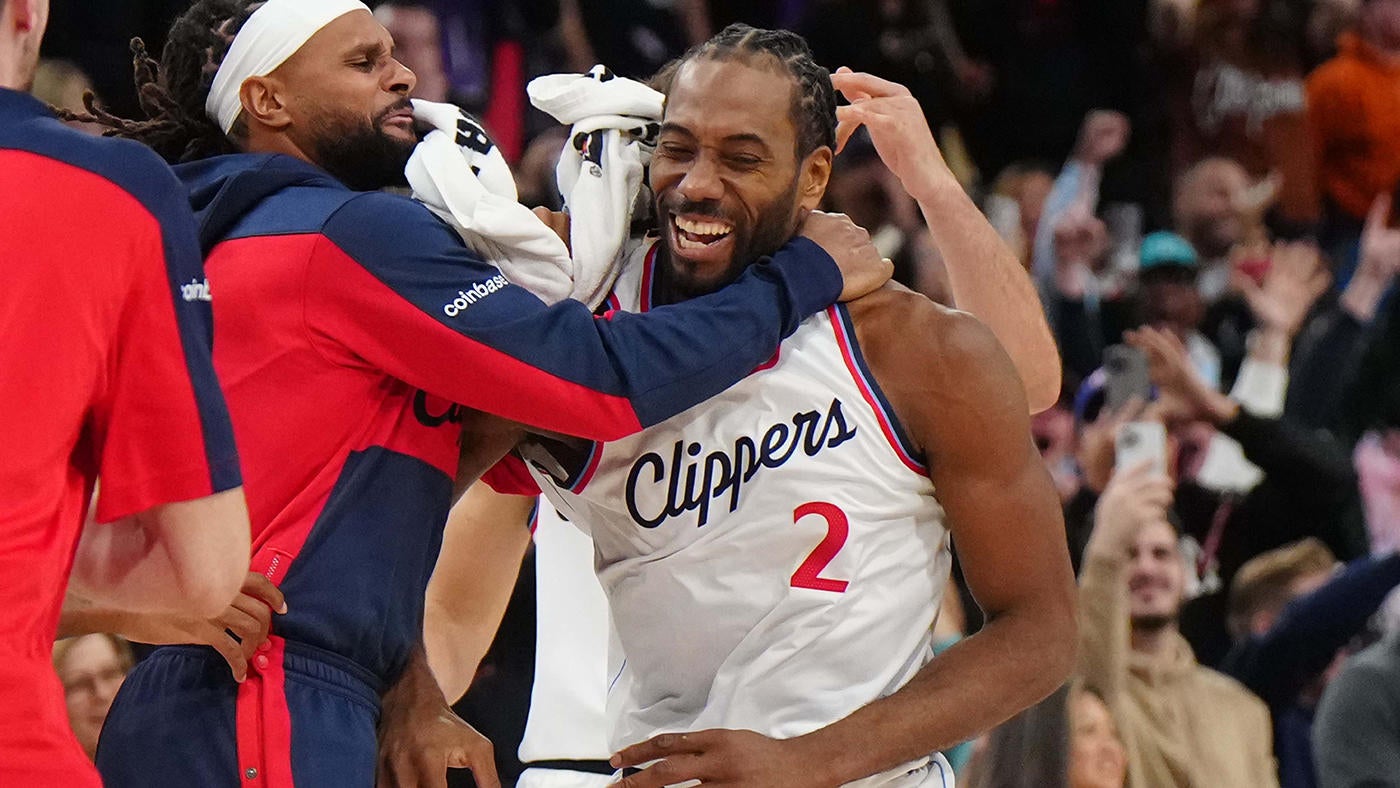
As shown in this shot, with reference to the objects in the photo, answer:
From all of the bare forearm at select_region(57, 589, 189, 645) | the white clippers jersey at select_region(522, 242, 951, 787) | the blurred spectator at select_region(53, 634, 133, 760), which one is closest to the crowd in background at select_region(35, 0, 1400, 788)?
the blurred spectator at select_region(53, 634, 133, 760)

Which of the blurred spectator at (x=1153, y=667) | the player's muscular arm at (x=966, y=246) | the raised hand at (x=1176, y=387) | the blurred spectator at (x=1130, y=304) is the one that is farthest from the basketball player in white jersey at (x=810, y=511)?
the blurred spectator at (x=1130, y=304)

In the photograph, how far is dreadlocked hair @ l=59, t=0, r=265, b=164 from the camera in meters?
3.21

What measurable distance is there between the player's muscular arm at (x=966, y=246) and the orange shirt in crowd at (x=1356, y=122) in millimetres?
5656

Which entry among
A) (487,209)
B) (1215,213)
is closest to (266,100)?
(487,209)

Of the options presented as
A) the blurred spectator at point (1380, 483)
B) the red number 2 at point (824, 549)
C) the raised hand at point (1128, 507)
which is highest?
the red number 2 at point (824, 549)

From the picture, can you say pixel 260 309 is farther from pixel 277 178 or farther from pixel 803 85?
pixel 803 85

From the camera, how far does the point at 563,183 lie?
11.0 ft

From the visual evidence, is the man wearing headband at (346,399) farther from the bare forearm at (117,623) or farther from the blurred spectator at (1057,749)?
the blurred spectator at (1057,749)

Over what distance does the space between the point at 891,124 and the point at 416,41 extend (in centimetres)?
485

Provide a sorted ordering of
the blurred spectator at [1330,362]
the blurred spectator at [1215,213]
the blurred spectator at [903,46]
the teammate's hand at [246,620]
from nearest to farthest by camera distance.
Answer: the teammate's hand at [246,620], the blurred spectator at [1330,362], the blurred spectator at [1215,213], the blurred spectator at [903,46]

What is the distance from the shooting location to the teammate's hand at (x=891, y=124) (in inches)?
138

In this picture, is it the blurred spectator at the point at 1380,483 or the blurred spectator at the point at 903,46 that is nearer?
the blurred spectator at the point at 1380,483

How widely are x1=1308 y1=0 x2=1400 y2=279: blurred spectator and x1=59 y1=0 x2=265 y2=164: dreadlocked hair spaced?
676cm

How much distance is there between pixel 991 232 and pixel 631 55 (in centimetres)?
536
